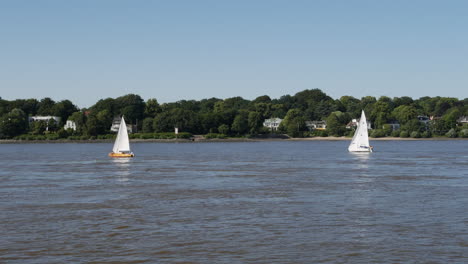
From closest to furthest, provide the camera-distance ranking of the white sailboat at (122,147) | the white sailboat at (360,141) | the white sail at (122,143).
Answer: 1. the white sailboat at (122,147)
2. the white sail at (122,143)
3. the white sailboat at (360,141)

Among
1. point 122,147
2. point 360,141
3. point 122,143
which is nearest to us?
point 122,143

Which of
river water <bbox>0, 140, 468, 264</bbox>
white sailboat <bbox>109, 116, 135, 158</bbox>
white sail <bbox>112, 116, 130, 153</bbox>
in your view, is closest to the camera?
river water <bbox>0, 140, 468, 264</bbox>

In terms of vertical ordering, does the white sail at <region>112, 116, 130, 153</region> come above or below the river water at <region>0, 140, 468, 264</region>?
above

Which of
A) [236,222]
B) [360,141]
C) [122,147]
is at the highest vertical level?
[360,141]

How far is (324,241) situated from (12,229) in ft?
43.4

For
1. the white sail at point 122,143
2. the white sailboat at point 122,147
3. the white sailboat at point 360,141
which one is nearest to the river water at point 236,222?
the white sailboat at point 122,147

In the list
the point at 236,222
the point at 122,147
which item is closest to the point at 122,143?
the point at 122,147

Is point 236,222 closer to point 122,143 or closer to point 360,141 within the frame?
point 122,143

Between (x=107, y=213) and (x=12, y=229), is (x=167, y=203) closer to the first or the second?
(x=107, y=213)

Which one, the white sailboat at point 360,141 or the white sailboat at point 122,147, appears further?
the white sailboat at point 360,141

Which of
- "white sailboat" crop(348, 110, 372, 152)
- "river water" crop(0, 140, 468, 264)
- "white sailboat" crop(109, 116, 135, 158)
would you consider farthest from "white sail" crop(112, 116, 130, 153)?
"river water" crop(0, 140, 468, 264)

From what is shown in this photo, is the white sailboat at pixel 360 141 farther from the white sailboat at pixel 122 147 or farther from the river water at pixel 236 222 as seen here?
the river water at pixel 236 222

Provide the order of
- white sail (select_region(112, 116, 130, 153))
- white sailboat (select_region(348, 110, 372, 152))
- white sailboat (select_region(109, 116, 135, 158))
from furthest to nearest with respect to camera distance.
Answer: white sailboat (select_region(348, 110, 372, 152)) → white sail (select_region(112, 116, 130, 153)) → white sailboat (select_region(109, 116, 135, 158))

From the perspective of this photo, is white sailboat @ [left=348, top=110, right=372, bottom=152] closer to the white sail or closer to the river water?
the white sail
